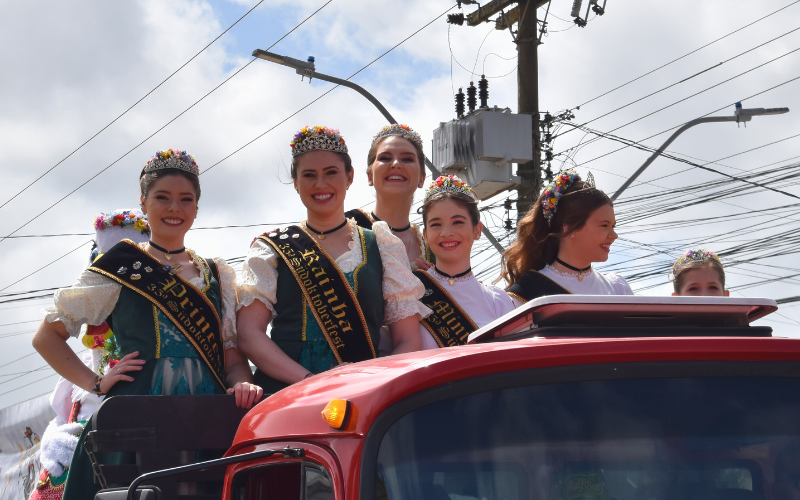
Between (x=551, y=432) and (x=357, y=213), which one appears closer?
(x=551, y=432)

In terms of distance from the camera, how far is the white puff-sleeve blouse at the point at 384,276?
3.29 metres

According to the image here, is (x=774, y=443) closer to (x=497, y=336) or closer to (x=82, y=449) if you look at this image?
(x=497, y=336)

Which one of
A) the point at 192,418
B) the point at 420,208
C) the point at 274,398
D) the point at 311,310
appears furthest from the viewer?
the point at 420,208

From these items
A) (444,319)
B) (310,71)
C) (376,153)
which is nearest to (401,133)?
(376,153)

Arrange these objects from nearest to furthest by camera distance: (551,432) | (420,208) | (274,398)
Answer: (551,432), (274,398), (420,208)

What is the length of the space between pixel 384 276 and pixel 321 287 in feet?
1.00

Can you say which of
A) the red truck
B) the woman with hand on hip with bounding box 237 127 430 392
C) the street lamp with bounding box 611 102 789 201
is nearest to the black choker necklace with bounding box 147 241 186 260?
the woman with hand on hip with bounding box 237 127 430 392

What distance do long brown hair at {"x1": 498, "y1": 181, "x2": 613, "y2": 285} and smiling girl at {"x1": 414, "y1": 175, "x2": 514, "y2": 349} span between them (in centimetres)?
34

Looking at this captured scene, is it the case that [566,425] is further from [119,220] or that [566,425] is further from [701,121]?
[701,121]

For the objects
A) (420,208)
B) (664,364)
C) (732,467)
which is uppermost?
(420,208)

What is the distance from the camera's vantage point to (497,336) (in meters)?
2.24

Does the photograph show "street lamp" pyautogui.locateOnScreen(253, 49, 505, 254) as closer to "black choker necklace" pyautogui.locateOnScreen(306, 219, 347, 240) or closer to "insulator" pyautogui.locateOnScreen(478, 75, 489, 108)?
"insulator" pyautogui.locateOnScreen(478, 75, 489, 108)

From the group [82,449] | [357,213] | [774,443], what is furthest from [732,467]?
[357,213]

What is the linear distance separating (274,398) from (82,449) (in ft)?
3.52
